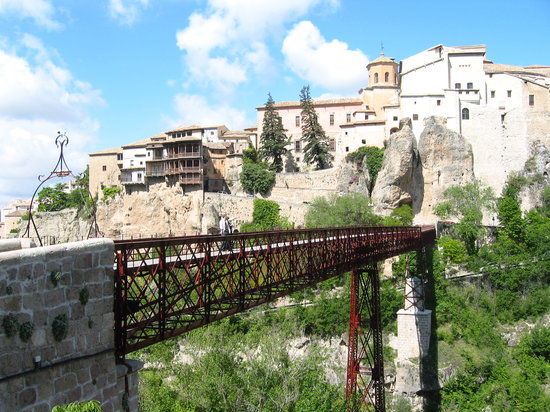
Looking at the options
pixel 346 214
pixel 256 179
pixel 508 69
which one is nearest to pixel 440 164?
pixel 346 214

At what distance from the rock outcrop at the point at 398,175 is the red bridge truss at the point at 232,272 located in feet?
60.2

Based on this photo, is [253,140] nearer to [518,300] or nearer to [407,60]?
[407,60]

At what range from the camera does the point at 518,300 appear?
118 ft

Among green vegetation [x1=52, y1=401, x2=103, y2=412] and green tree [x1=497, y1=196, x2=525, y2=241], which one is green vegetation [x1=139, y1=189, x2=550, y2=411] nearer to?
green tree [x1=497, y1=196, x2=525, y2=241]

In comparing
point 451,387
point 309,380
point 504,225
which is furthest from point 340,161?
point 309,380

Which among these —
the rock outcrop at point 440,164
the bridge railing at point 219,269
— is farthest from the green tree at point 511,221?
the bridge railing at point 219,269

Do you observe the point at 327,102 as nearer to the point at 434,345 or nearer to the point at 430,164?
the point at 430,164

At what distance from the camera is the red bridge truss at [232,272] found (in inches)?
314

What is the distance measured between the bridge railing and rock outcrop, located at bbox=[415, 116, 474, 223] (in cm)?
2382

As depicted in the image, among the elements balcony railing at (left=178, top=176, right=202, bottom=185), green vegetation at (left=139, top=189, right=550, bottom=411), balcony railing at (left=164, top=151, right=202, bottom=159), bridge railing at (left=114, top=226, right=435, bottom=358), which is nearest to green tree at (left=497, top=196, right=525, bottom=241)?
green vegetation at (left=139, top=189, right=550, bottom=411)

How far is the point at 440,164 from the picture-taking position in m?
49.6

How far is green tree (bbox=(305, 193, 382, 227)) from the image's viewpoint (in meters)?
42.0

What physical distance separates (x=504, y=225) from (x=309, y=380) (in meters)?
27.9

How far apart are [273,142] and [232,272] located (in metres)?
48.0
